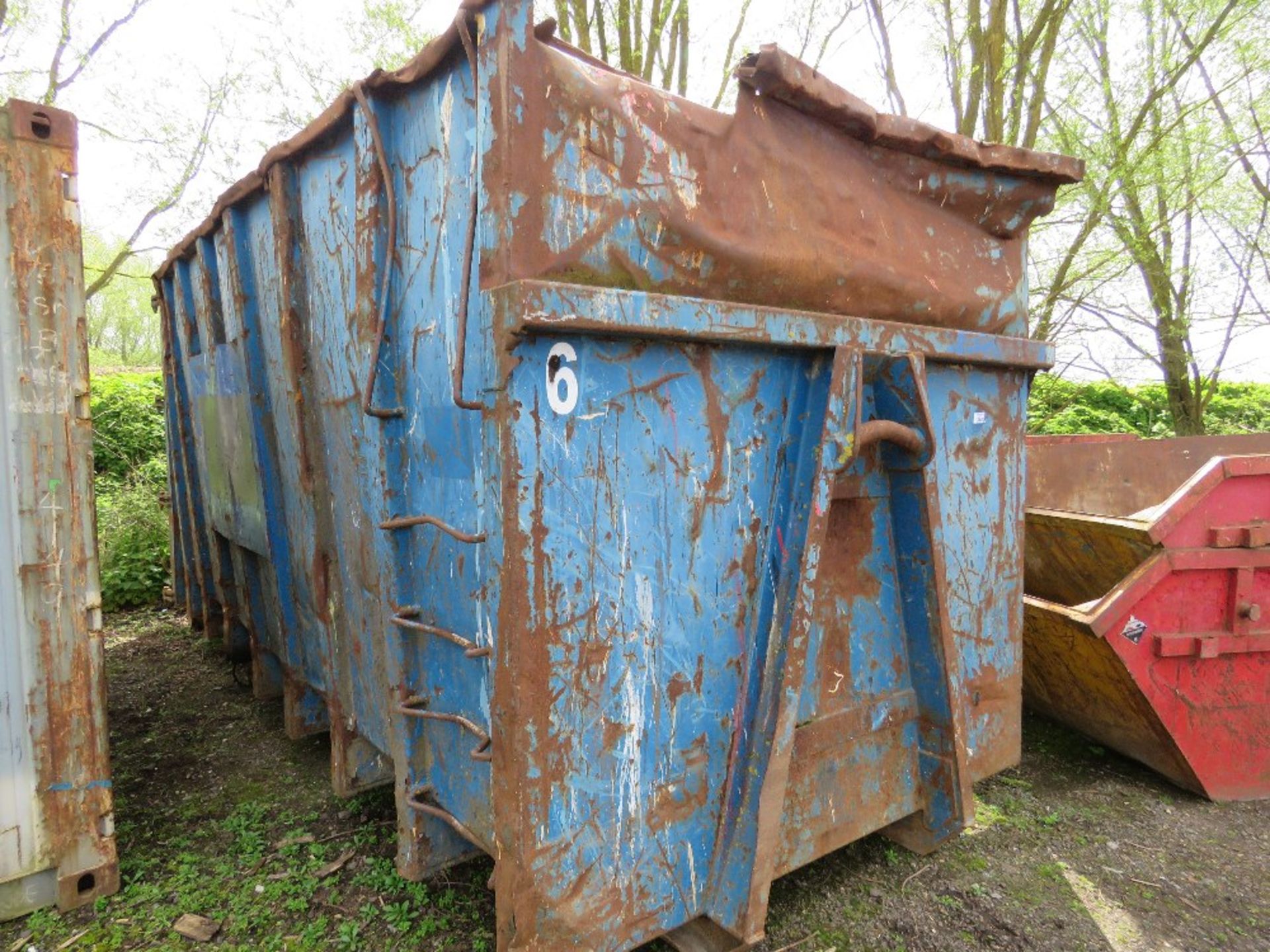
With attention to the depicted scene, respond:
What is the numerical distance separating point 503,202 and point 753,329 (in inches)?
27.4

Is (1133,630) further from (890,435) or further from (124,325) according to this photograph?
(124,325)

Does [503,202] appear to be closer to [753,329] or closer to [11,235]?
[753,329]

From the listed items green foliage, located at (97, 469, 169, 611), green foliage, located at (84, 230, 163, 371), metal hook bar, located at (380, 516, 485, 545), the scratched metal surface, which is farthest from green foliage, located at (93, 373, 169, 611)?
green foliage, located at (84, 230, 163, 371)

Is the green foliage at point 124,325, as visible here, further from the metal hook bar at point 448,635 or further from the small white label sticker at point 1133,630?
the small white label sticker at point 1133,630

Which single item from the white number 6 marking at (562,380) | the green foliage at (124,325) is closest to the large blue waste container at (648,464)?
the white number 6 marking at (562,380)

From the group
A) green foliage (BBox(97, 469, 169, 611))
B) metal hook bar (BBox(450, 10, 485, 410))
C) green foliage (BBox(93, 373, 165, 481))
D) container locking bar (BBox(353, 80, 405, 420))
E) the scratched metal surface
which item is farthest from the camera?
green foliage (BBox(93, 373, 165, 481))

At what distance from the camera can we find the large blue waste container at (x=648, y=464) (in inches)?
64.2

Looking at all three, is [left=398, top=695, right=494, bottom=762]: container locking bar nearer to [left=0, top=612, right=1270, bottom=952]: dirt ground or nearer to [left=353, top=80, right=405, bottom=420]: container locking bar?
[left=0, top=612, right=1270, bottom=952]: dirt ground

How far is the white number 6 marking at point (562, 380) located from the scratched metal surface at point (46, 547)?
170 centimetres

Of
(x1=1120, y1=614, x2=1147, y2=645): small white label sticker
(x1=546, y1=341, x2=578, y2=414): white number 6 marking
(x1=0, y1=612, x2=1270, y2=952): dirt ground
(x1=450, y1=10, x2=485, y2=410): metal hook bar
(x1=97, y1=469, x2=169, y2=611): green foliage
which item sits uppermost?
(x1=450, y1=10, x2=485, y2=410): metal hook bar

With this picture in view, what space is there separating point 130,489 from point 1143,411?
55.5 ft

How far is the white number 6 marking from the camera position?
1.62m

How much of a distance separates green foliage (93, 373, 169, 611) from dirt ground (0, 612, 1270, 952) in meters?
1.79

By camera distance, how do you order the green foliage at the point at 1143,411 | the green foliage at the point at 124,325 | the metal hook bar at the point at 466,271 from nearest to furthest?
1. the metal hook bar at the point at 466,271
2. the green foliage at the point at 1143,411
3. the green foliage at the point at 124,325
